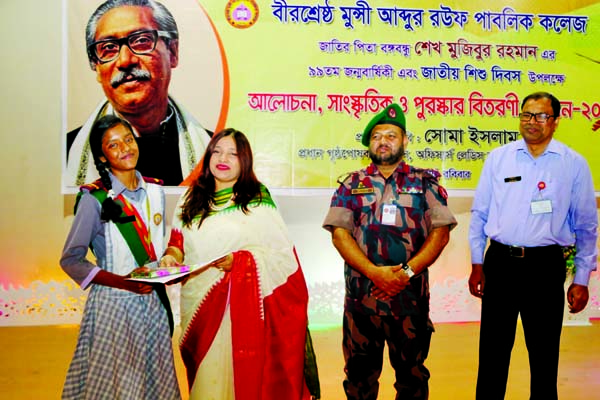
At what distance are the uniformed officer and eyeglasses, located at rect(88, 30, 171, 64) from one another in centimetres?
192

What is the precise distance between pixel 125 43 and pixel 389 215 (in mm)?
2281

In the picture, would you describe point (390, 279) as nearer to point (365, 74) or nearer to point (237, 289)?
point (237, 289)

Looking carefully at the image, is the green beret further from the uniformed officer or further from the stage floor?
the stage floor

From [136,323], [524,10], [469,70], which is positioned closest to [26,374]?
[136,323]

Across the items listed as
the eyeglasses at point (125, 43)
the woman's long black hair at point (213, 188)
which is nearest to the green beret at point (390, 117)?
the woman's long black hair at point (213, 188)

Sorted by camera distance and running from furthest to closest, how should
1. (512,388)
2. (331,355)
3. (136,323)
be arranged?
(331,355) → (512,388) → (136,323)

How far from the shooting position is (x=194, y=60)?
3.99 metres

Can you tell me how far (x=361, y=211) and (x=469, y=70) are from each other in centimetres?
198

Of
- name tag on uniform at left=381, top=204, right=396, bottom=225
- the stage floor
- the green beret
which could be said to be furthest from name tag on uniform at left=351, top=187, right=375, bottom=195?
the stage floor

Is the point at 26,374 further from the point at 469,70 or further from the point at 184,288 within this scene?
A: the point at 469,70

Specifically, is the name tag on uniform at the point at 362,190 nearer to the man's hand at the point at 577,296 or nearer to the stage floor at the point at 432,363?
the man's hand at the point at 577,296

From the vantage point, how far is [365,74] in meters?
4.09

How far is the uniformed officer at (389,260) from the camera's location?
103 inches

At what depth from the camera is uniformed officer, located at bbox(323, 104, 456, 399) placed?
103 inches
